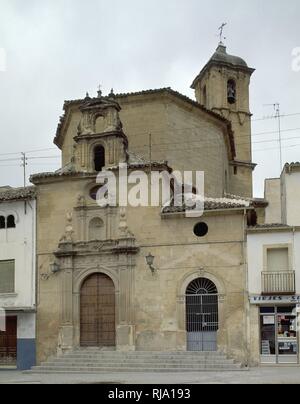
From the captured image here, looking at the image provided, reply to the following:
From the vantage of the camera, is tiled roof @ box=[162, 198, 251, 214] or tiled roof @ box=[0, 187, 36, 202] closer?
tiled roof @ box=[162, 198, 251, 214]

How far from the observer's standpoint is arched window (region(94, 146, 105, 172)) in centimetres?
3106

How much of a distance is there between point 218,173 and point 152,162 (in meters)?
7.82

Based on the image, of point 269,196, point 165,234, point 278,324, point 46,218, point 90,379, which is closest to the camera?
point 90,379

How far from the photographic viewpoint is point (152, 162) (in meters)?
29.5

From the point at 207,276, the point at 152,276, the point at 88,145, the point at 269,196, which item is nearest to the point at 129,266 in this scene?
the point at 152,276

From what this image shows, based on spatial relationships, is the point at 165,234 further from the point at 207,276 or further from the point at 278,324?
the point at 278,324

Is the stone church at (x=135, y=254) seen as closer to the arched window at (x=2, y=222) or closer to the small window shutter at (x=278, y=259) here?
the small window shutter at (x=278, y=259)

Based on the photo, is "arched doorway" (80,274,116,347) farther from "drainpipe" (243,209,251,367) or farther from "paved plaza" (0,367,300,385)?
"drainpipe" (243,209,251,367)

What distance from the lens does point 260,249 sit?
2780cm

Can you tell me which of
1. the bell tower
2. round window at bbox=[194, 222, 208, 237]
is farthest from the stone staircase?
the bell tower

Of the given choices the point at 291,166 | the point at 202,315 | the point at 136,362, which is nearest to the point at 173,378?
the point at 136,362

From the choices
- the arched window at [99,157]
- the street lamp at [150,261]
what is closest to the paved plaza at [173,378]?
the street lamp at [150,261]

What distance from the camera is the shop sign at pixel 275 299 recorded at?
27.0 metres

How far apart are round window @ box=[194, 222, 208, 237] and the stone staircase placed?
15.6ft
